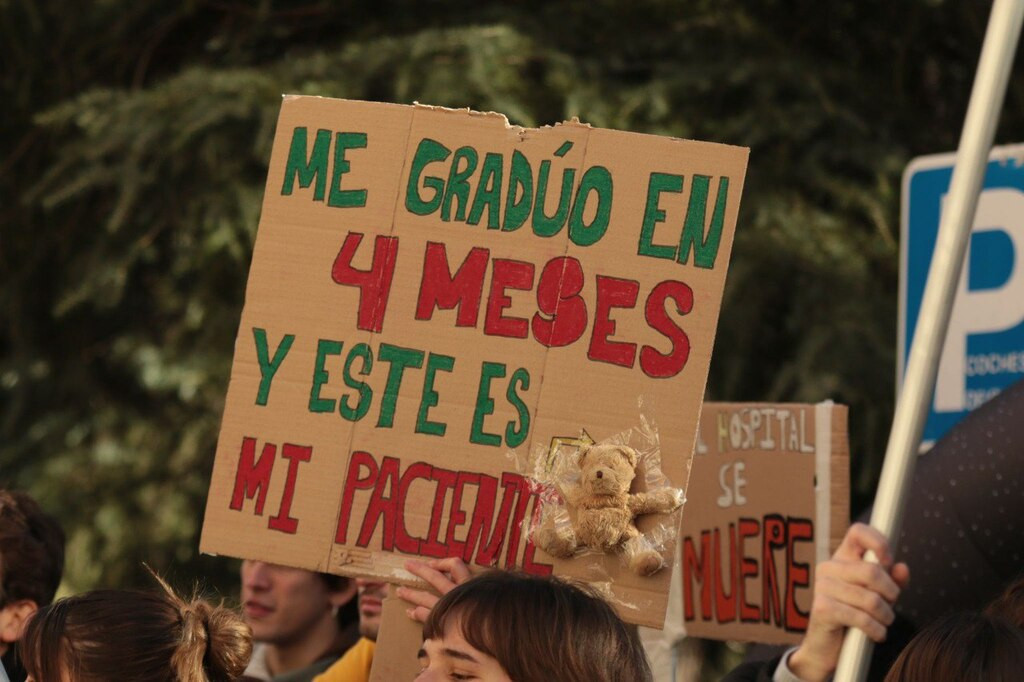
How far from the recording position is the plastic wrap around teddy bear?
2607mm

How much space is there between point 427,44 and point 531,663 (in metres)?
3.75

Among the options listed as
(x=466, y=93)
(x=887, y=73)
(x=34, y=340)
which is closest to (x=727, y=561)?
(x=466, y=93)

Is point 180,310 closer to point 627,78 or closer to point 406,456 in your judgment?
point 627,78

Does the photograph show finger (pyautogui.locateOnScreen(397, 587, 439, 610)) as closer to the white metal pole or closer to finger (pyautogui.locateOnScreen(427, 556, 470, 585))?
finger (pyautogui.locateOnScreen(427, 556, 470, 585))

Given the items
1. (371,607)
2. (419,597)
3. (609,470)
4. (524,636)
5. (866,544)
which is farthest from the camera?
(371,607)

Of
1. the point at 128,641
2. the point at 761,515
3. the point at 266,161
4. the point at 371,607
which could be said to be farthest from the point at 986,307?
the point at 266,161

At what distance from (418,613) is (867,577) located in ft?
2.61

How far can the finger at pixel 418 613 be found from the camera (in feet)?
8.81

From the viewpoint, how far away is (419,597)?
2.71 meters

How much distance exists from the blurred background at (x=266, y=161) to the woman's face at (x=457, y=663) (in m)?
3.08

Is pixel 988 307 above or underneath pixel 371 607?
above

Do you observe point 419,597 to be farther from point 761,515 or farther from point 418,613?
point 761,515

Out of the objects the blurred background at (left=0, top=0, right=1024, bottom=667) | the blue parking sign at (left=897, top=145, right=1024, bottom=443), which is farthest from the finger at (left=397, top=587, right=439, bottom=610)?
the blurred background at (left=0, top=0, right=1024, bottom=667)

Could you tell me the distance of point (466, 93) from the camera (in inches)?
225
